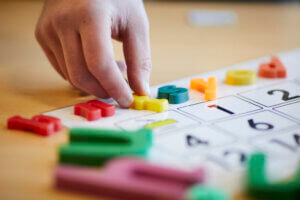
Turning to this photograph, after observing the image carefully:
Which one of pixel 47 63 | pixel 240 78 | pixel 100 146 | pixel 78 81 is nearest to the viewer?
pixel 100 146

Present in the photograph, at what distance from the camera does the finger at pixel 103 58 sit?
0.76 metres

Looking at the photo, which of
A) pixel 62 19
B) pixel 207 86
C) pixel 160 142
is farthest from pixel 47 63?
pixel 160 142

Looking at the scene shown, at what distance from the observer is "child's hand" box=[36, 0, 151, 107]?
766 millimetres

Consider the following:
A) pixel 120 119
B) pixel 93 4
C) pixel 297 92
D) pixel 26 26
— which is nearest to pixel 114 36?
pixel 93 4

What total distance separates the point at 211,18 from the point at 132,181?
3.95ft

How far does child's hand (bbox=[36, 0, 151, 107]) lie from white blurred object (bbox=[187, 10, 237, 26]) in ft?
2.43

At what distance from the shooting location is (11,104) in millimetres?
851

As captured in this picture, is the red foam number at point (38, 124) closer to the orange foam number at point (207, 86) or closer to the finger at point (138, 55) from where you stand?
the finger at point (138, 55)

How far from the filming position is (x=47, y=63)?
1.15m

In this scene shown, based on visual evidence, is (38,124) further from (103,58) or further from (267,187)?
(267,187)

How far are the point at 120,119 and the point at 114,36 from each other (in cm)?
20

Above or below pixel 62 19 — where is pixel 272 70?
below

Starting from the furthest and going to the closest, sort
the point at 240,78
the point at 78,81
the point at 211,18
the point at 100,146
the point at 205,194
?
the point at 211,18, the point at 240,78, the point at 78,81, the point at 100,146, the point at 205,194

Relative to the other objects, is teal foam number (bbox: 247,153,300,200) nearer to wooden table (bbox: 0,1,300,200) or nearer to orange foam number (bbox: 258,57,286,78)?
wooden table (bbox: 0,1,300,200)
